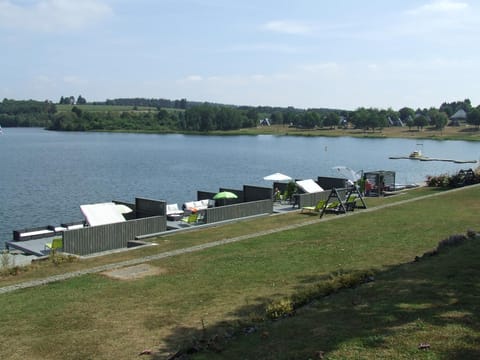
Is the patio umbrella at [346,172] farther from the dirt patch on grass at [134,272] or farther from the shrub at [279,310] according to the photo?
the shrub at [279,310]

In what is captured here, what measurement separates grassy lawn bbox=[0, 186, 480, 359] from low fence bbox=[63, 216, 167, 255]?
254cm

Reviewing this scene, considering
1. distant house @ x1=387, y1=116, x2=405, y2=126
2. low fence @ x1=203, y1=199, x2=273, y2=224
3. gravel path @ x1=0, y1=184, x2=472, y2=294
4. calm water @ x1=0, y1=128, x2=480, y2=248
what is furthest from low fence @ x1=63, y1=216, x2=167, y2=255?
distant house @ x1=387, y1=116, x2=405, y2=126

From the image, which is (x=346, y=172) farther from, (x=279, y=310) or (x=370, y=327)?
(x=370, y=327)

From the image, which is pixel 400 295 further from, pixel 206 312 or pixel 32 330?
pixel 32 330

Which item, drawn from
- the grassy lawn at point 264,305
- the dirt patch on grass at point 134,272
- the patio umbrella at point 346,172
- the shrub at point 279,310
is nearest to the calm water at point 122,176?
the patio umbrella at point 346,172

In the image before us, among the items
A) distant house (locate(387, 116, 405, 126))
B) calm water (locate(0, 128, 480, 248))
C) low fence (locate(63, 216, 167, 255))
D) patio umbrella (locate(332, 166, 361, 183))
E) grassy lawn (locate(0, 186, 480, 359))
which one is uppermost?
distant house (locate(387, 116, 405, 126))

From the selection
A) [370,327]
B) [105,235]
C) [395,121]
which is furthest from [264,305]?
[395,121]

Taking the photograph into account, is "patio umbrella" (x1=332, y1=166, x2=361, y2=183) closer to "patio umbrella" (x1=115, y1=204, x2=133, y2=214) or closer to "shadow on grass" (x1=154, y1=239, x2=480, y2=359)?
"patio umbrella" (x1=115, y1=204, x2=133, y2=214)

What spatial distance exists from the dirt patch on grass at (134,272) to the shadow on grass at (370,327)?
3.49 meters

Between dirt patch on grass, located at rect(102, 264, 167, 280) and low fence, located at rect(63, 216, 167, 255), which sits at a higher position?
dirt patch on grass, located at rect(102, 264, 167, 280)

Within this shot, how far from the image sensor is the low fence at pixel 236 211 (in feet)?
66.1

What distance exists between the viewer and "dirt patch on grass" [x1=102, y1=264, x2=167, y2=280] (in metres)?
11.6

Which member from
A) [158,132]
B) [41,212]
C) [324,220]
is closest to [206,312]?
[324,220]

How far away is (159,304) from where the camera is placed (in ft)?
30.8
